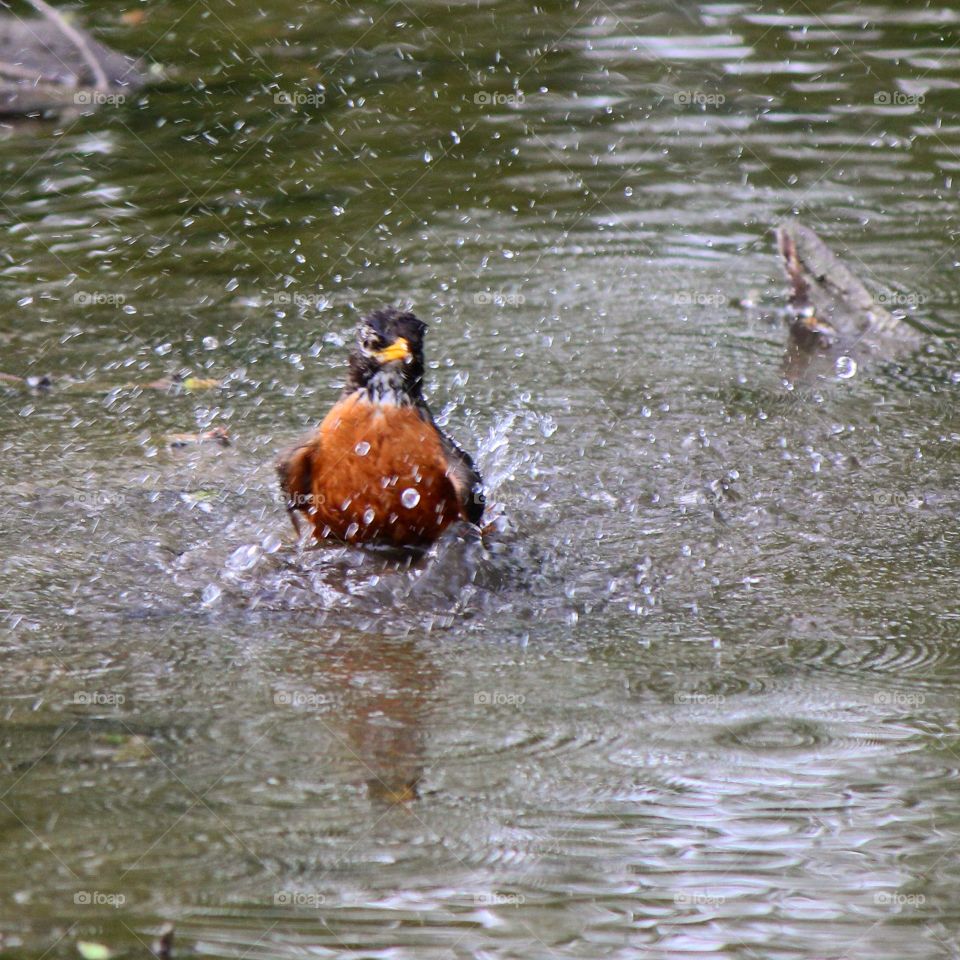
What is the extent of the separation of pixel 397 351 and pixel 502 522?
895 millimetres

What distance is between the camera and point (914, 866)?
147 inches

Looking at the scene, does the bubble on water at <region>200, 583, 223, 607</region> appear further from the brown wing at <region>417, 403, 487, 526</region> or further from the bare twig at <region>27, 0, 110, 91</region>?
the bare twig at <region>27, 0, 110, 91</region>

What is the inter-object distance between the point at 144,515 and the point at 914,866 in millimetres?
3558

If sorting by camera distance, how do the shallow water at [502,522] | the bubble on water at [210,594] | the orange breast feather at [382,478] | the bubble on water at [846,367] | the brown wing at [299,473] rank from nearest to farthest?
the shallow water at [502,522] < the bubble on water at [210,594] < the orange breast feather at [382,478] < the brown wing at [299,473] < the bubble on water at [846,367]

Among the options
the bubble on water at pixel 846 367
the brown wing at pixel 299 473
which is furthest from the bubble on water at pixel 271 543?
the bubble on water at pixel 846 367

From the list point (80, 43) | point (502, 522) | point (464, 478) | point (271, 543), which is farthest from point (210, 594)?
point (80, 43)

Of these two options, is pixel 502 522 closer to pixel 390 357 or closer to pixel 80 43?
pixel 390 357

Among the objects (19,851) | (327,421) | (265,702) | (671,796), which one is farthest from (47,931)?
→ (327,421)

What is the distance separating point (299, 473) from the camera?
5.73 metres

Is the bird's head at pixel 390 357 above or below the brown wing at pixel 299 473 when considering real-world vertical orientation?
above

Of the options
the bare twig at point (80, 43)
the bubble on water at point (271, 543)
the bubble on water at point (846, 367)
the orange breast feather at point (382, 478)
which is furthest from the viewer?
the bare twig at point (80, 43)

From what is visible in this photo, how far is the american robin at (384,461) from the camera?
556 centimetres

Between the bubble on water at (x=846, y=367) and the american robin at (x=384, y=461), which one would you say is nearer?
the american robin at (x=384, y=461)

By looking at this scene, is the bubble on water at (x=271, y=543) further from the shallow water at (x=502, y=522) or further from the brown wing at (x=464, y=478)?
the brown wing at (x=464, y=478)
